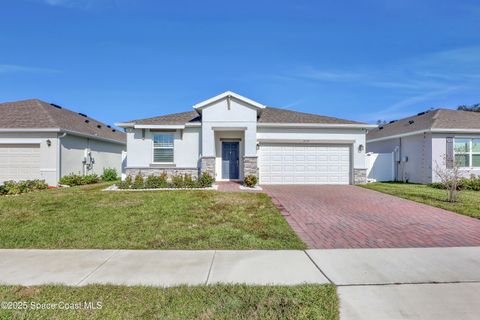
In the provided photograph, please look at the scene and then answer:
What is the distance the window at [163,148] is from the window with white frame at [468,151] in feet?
57.2

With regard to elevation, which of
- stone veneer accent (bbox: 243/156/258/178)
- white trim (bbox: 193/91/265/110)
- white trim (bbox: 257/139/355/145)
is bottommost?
stone veneer accent (bbox: 243/156/258/178)

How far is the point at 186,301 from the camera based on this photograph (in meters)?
3.22

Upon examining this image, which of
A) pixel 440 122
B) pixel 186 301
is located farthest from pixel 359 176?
pixel 186 301

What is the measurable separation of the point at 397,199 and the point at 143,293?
1062 centimetres

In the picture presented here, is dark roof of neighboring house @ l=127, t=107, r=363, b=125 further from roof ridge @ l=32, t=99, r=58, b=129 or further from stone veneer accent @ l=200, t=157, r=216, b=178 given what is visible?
roof ridge @ l=32, t=99, r=58, b=129

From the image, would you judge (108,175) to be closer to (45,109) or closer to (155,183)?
(45,109)

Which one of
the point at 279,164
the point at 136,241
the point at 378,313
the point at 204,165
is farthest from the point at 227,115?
the point at 378,313

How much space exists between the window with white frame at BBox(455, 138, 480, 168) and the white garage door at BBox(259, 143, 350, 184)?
23.8ft

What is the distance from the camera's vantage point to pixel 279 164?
15453mm

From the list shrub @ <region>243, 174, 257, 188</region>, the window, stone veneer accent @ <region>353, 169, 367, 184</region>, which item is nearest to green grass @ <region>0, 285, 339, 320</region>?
shrub @ <region>243, 174, 257, 188</region>

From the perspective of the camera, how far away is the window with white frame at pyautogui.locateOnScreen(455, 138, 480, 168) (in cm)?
1608

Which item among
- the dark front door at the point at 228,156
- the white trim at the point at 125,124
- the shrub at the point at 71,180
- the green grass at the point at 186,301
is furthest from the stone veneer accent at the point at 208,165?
the green grass at the point at 186,301

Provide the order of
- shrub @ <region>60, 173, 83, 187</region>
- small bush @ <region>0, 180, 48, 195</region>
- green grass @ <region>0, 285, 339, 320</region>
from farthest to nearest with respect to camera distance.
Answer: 1. shrub @ <region>60, 173, 83, 187</region>
2. small bush @ <region>0, 180, 48, 195</region>
3. green grass @ <region>0, 285, 339, 320</region>

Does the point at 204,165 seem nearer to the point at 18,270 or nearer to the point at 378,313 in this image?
the point at 18,270
